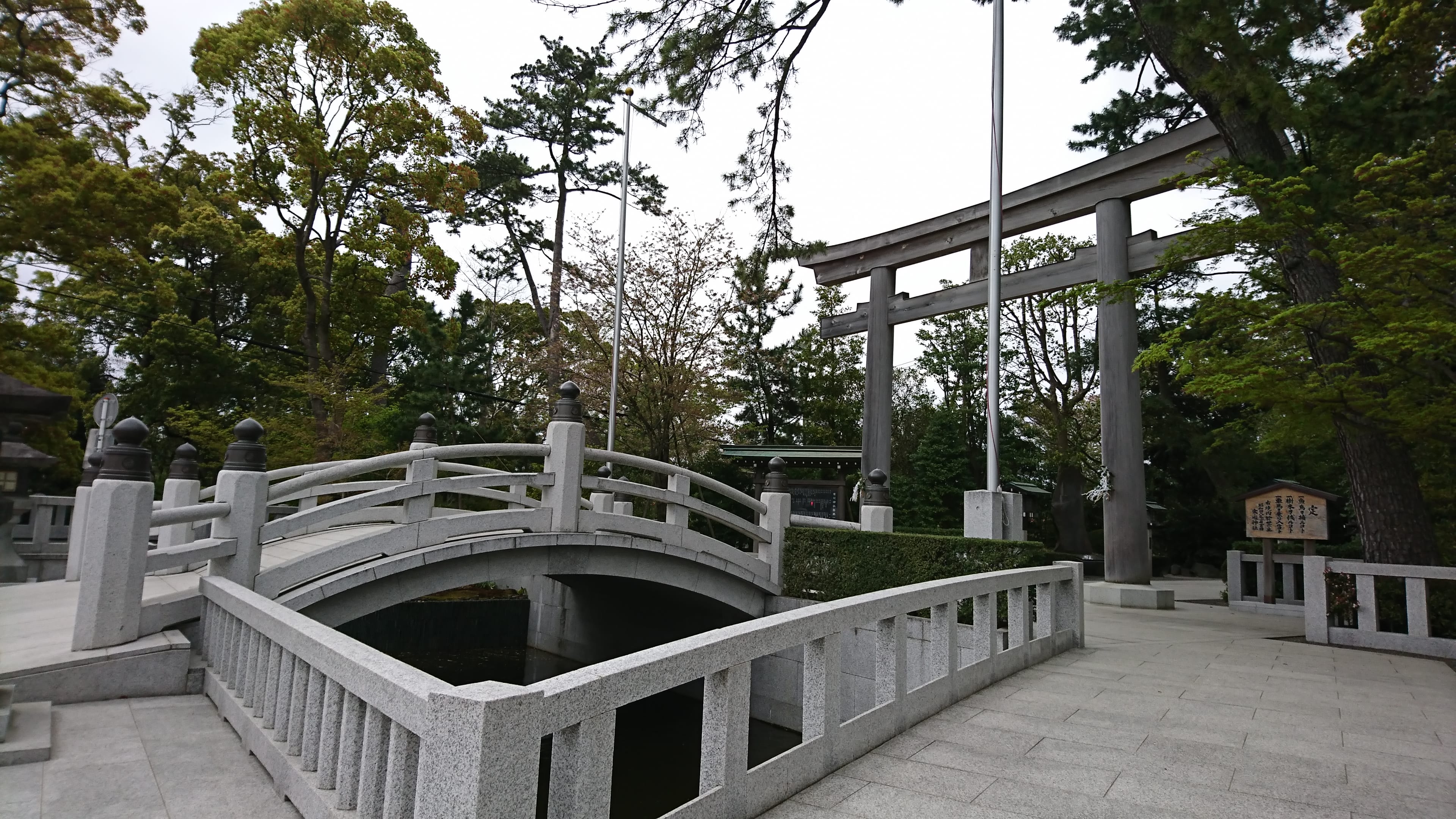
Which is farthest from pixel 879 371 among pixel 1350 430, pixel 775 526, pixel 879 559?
pixel 1350 430

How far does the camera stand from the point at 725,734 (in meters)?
3.15

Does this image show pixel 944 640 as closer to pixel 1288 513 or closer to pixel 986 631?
pixel 986 631

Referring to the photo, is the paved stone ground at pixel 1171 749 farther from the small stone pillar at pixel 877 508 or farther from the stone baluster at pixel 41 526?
the stone baluster at pixel 41 526

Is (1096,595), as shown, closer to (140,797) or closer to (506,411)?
(140,797)

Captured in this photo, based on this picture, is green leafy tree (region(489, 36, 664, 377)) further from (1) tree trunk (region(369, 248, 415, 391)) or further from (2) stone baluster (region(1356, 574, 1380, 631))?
(2) stone baluster (region(1356, 574, 1380, 631))

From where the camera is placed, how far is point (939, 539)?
9516 millimetres

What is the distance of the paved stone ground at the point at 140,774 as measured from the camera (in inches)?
130

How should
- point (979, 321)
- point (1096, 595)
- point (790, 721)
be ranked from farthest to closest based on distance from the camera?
point (979, 321) < point (1096, 595) < point (790, 721)

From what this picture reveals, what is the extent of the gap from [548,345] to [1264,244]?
16837 millimetres

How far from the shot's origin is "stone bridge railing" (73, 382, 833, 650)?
5.08 metres

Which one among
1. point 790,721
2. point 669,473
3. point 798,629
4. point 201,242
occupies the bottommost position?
point 790,721

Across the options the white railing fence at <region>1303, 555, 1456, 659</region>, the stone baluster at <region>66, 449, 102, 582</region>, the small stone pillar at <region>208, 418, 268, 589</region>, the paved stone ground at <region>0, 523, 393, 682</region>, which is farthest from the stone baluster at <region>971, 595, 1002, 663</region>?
the stone baluster at <region>66, 449, 102, 582</region>

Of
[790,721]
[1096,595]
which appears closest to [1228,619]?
[1096,595]

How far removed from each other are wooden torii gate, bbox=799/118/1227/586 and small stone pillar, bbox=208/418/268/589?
26.0 feet
